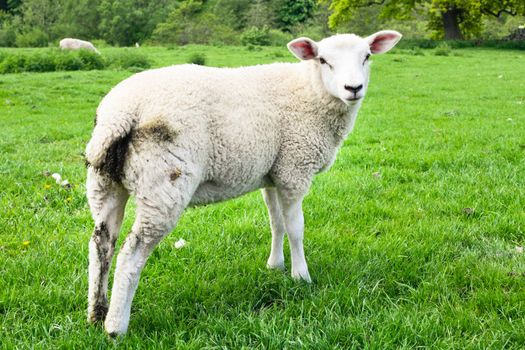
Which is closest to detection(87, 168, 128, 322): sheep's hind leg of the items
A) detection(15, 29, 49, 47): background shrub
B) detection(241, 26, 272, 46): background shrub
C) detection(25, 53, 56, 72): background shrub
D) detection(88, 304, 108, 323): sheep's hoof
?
detection(88, 304, 108, 323): sheep's hoof

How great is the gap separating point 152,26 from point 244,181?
53.9 metres

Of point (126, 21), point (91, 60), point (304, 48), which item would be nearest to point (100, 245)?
point (304, 48)

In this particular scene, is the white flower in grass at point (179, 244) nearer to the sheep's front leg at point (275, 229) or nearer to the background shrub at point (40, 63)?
the sheep's front leg at point (275, 229)

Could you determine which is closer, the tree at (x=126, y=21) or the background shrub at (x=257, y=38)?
the background shrub at (x=257, y=38)

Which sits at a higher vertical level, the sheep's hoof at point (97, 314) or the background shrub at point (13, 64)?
the sheep's hoof at point (97, 314)

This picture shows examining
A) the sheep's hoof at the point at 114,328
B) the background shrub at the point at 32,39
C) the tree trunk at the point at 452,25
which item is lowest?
the background shrub at the point at 32,39

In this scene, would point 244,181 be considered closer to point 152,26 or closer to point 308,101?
point 308,101

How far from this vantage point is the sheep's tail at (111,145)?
2641 mm

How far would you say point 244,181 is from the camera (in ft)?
10.4

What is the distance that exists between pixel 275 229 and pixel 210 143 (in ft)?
3.83

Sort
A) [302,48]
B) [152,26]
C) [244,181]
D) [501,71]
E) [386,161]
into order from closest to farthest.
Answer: [244,181], [302,48], [386,161], [501,71], [152,26]

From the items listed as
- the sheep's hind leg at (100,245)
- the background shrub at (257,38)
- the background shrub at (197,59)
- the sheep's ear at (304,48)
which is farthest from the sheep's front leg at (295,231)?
the background shrub at (257,38)

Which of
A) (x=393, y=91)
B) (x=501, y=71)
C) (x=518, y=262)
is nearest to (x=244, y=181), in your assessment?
(x=518, y=262)

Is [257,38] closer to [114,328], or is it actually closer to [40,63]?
[40,63]
